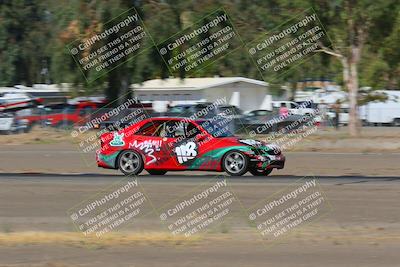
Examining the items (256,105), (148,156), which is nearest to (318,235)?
(148,156)

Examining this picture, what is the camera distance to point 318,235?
11016mm

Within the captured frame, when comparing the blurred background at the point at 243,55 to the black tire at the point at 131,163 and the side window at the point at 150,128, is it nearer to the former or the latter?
the side window at the point at 150,128

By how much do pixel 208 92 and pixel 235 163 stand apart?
133ft

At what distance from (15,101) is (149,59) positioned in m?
15.6

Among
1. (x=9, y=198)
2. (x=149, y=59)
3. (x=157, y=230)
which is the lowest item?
(x=157, y=230)

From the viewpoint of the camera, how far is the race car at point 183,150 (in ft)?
A: 61.4

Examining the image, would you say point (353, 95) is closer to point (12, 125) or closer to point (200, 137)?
point (12, 125)

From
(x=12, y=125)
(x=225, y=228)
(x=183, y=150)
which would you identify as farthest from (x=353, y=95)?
(x=225, y=228)

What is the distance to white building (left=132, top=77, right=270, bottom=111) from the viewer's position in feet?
190

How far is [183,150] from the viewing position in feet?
61.9

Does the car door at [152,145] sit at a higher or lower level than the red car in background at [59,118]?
lower

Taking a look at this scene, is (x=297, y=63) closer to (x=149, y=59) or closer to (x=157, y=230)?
(x=149, y=59)

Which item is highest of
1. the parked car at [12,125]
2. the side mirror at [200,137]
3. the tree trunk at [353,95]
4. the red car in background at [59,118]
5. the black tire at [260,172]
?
the parked car at [12,125]

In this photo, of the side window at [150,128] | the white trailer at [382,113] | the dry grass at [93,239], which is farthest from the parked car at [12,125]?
the dry grass at [93,239]
